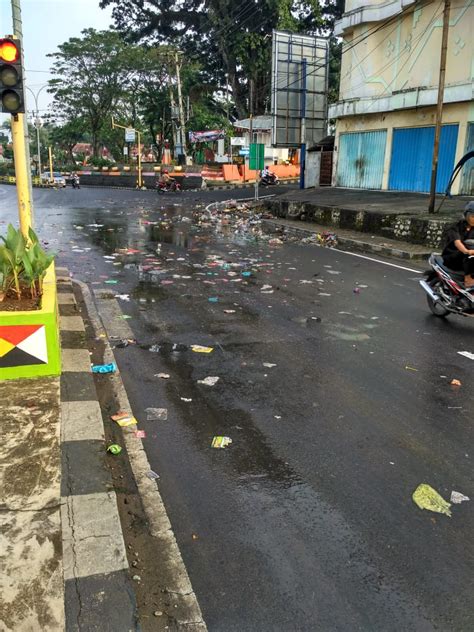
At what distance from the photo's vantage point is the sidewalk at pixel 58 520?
2.40m

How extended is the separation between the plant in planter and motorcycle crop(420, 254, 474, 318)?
4.96 m

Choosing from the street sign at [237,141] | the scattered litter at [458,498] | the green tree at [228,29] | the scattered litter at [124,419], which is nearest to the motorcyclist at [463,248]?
the scattered litter at [458,498]

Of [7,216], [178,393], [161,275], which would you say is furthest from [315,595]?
[7,216]

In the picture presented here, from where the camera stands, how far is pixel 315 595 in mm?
2625

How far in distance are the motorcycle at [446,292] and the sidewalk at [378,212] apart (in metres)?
6.39

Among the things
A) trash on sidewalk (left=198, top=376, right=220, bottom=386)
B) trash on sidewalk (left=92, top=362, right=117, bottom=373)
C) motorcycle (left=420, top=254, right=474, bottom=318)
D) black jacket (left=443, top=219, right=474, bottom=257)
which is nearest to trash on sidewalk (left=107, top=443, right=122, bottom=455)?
trash on sidewalk (left=198, top=376, right=220, bottom=386)

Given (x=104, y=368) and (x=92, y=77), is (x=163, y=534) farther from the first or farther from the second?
(x=92, y=77)

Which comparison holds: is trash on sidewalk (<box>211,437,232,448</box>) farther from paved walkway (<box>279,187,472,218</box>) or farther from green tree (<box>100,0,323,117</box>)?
green tree (<box>100,0,323,117</box>)

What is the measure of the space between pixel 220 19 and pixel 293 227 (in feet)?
96.8

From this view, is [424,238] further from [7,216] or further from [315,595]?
[7,216]

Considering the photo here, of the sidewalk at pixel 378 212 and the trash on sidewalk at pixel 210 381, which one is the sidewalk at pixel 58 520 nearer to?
the trash on sidewalk at pixel 210 381

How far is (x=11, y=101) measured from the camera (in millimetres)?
6555

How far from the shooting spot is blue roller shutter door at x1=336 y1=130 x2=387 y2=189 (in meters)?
23.1

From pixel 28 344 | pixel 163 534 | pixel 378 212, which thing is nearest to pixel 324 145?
pixel 378 212
